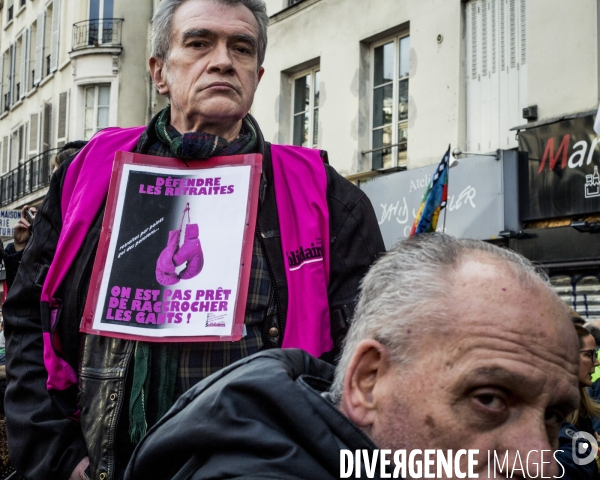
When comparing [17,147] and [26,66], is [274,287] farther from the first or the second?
[17,147]

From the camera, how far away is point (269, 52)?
52.7 feet

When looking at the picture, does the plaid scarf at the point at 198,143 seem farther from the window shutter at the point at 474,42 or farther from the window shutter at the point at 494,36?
the window shutter at the point at 474,42

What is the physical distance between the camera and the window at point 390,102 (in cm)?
1310

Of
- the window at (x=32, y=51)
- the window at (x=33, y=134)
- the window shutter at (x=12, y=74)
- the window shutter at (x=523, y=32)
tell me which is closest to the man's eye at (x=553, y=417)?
the window shutter at (x=523, y=32)

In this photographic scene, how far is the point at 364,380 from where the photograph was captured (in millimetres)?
1563

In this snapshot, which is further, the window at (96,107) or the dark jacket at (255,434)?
the window at (96,107)

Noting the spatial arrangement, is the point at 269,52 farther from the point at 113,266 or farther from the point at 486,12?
the point at 113,266

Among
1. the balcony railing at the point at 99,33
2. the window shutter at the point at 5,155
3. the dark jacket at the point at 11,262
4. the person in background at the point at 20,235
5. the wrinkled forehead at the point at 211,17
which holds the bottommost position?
the dark jacket at the point at 11,262

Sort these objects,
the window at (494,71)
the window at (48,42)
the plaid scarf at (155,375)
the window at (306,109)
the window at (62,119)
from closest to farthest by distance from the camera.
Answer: the plaid scarf at (155,375)
the window at (494,71)
the window at (306,109)
the window at (62,119)
the window at (48,42)

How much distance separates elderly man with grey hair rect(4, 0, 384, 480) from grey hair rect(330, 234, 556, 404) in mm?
708

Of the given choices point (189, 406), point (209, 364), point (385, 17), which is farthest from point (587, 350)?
point (385, 17)

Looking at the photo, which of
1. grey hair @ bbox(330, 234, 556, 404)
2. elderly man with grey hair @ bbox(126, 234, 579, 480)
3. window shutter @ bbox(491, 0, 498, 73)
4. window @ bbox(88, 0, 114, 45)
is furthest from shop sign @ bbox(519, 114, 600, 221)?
window @ bbox(88, 0, 114, 45)

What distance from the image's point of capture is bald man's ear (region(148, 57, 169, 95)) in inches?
107

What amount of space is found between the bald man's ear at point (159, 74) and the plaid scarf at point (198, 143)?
0.38ft
